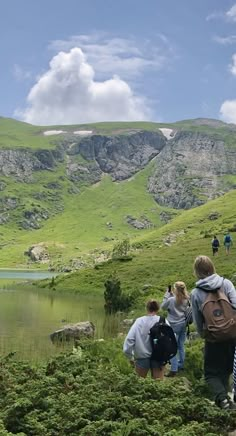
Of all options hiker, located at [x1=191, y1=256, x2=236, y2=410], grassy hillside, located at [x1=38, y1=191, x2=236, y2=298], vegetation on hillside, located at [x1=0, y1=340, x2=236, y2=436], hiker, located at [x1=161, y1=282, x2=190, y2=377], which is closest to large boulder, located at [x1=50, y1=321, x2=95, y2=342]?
hiker, located at [x1=161, y1=282, x2=190, y2=377]

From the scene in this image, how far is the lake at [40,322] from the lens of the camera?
1128 inches

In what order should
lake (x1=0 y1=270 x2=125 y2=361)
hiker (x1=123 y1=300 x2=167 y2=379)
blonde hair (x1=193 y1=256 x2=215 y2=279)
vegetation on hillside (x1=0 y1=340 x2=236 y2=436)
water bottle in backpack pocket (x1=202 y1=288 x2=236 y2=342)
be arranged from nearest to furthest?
vegetation on hillside (x1=0 y1=340 x2=236 y2=436), water bottle in backpack pocket (x1=202 y1=288 x2=236 y2=342), blonde hair (x1=193 y1=256 x2=215 y2=279), hiker (x1=123 y1=300 x2=167 y2=379), lake (x1=0 y1=270 x2=125 y2=361)

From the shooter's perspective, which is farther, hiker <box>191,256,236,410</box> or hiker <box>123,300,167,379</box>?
hiker <box>123,300,167,379</box>

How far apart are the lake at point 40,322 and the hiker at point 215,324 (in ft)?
31.2

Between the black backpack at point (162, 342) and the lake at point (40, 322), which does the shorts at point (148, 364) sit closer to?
the black backpack at point (162, 342)

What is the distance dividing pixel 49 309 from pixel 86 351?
3838 centimetres

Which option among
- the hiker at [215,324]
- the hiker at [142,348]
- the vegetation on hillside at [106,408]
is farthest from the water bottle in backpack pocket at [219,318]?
the hiker at [142,348]

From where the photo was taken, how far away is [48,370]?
15234 mm

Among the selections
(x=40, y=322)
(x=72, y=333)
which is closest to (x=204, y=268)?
(x=72, y=333)

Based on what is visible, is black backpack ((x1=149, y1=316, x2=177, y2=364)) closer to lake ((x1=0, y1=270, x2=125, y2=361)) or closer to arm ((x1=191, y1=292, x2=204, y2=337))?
arm ((x1=191, y1=292, x2=204, y2=337))

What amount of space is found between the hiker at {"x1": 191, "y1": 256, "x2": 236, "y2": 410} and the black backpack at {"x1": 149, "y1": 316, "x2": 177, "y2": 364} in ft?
6.53

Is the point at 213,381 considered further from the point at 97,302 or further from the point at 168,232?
the point at 168,232

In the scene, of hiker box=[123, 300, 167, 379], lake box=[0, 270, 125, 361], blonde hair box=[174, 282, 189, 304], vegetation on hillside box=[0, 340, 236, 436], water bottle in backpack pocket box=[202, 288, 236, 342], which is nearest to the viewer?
vegetation on hillside box=[0, 340, 236, 436]

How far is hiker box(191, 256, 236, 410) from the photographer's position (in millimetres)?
11188
